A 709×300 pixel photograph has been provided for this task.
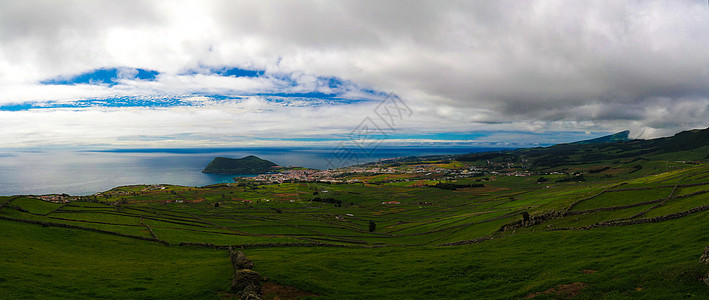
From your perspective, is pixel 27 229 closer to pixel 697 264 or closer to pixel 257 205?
pixel 697 264

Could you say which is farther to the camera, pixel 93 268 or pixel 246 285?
pixel 93 268

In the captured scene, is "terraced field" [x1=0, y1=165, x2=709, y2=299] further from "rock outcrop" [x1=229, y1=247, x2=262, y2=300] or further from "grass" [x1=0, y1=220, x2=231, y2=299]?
"rock outcrop" [x1=229, y1=247, x2=262, y2=300]

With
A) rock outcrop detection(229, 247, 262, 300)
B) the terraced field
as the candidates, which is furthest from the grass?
rock outcrop detection(229, 247, 262, 300)

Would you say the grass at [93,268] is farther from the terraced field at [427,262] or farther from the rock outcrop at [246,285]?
the rock outcrop at [246,285]

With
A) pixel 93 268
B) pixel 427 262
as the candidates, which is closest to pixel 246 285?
pixel 93 268

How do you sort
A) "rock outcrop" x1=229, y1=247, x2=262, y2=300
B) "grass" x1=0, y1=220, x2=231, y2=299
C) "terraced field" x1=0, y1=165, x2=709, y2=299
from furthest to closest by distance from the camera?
"grass" x1=0, y1=220, x2=231, y2=299, "rock outcrop" x1=229, y1=247, x2=262, y2=300, "terraced field" x1=0, y1=165, x2=709, y2=299

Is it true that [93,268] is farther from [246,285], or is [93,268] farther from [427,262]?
[427,262]

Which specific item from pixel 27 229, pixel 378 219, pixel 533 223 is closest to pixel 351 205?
pixel 378 219

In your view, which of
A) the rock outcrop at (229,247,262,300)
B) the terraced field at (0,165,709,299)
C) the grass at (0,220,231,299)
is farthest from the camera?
the grass at (0,220,231,299)

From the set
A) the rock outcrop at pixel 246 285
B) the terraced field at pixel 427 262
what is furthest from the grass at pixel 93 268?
the rock outcrop at pixel 246 285

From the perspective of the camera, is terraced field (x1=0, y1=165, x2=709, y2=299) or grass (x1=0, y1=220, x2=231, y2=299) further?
grass (x1=0, y1=220, x2=231, y2=299)

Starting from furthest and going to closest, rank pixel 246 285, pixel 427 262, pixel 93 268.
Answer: pixel 427 262, pixel 93 268, pixel 246 285
